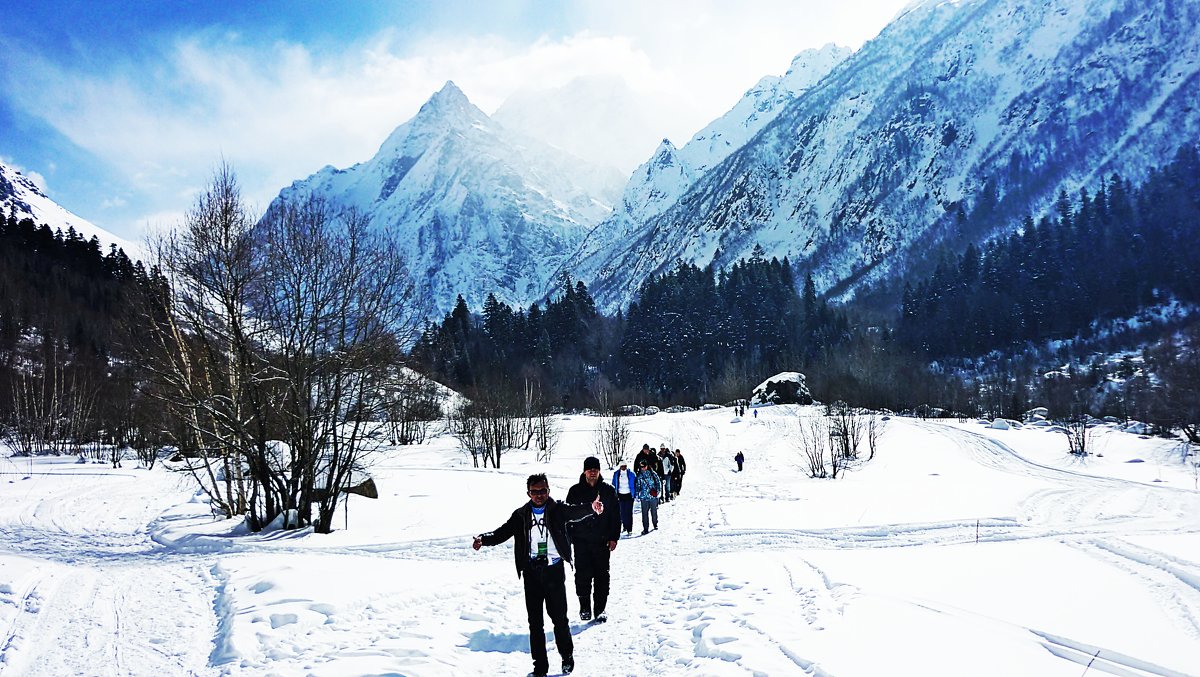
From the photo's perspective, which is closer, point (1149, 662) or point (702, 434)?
point (1149, 662)

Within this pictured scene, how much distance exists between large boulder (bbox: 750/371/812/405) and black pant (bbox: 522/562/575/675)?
64406mm

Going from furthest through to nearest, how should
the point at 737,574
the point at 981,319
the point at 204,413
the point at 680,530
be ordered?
the point at 981,319
the point at 204,413
the point at 680,530
the point at 737,574

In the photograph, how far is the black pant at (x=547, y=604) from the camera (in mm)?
5723

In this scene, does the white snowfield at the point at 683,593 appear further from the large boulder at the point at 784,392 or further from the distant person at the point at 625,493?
the large boulder at the point at 784,392

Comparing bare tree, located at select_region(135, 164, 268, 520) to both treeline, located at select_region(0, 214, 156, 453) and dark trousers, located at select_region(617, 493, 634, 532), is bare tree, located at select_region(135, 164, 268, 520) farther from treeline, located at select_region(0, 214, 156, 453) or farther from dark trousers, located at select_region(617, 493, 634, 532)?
dark trousers, located at select_region(617, 493, 634, 532)

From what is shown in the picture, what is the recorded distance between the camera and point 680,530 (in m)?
13.8

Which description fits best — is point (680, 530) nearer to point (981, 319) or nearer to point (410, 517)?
point (410, 517)

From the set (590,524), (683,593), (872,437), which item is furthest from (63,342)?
(683,593)

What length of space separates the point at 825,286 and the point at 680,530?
18131cm

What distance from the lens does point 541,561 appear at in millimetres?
5875

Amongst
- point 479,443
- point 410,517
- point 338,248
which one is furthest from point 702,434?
point 338,248

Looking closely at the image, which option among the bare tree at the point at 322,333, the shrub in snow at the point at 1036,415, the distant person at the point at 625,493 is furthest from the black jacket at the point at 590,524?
the shrub in snow at the point at 1036,415

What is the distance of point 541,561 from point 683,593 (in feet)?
10.8

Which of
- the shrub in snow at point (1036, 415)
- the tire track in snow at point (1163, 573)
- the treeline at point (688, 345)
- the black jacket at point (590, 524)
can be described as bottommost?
the shrub in snow at point (1036, 415)
